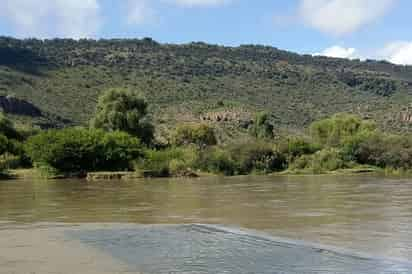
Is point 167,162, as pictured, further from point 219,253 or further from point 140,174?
point 219,253

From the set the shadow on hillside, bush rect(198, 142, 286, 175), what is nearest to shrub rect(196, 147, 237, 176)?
bush rect(198, 142, 286, 175)

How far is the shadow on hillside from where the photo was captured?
325 feet

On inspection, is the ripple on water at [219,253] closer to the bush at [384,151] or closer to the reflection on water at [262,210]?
the reflection on water at [262,210]

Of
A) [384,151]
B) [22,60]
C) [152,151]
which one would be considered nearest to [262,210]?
[152,151]

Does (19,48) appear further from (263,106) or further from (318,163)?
(318,163)

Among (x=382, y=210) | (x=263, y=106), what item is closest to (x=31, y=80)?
(x=263, y=106)

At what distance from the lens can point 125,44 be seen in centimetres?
12256

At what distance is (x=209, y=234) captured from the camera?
18.9m

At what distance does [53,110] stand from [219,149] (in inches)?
1147

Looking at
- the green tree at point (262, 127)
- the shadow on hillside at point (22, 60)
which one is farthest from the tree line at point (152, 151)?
the shadow on hillside at point (22, 60)

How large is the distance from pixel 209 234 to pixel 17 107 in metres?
67.9

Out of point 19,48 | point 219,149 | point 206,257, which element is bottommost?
point 206,257

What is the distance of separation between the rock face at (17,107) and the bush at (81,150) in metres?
23.4

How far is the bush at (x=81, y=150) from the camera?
56750mm
